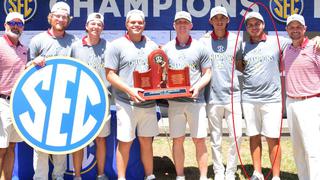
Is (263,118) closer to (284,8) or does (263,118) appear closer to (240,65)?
(240,65)

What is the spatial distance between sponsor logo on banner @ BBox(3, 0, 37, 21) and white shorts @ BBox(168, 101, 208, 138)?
311 centimetres

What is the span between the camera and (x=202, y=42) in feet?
16.6

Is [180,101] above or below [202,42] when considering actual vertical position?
below

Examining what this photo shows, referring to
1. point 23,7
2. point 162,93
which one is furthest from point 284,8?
point 23,7

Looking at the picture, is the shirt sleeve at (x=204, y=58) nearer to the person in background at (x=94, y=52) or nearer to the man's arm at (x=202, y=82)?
the man's arm at (x=202, y=82)

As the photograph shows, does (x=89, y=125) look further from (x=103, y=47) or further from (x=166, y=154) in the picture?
(x=166, y=154)

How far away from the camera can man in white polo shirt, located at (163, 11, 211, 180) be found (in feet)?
15.8

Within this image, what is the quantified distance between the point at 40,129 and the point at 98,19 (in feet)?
4.14

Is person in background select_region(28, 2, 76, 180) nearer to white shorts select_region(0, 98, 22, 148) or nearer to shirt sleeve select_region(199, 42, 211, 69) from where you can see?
white shorts select_region(0, 98, 22, 148)

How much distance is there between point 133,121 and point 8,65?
1.34 m

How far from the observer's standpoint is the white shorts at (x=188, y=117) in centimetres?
491

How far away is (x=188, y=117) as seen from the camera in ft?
16.3

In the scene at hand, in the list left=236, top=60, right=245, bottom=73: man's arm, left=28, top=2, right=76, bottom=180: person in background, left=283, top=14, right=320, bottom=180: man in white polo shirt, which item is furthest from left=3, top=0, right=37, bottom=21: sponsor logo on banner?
left=283, top=14, right=320, bottom=180: man in white polo shirt

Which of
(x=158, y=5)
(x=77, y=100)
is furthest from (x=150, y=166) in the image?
(x=158, y=5)
